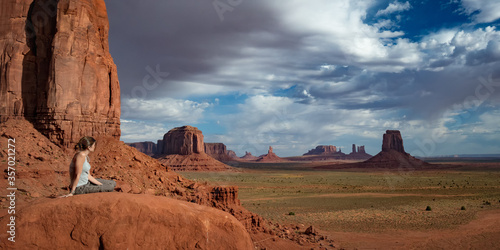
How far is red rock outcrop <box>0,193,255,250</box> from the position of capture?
21.0ft

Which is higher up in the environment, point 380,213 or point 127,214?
point 127,214

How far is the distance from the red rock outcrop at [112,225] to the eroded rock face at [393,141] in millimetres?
162883

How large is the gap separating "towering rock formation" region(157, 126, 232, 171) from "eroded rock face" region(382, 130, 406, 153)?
248ft

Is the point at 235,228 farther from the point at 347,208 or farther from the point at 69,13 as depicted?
the point at 347,208

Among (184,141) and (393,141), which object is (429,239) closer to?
(184,141)

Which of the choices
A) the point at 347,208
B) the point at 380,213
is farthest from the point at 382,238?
the point at 347,208

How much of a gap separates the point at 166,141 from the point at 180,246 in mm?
146784

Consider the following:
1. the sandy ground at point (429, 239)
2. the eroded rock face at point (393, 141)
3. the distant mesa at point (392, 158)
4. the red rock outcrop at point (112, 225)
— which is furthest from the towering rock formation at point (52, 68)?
the eroded rock face at point (393, 141)

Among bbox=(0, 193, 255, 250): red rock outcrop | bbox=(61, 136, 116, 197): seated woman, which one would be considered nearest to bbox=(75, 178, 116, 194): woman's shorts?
bbox=(61, 136, 116, 197): seated woman

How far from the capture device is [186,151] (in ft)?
463

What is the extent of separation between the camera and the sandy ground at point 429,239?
2030 centimetres

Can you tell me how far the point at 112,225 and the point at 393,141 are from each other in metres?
165

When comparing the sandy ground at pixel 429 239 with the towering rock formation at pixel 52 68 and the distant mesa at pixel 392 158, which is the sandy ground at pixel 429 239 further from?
the distant mesa at pixel 392 158

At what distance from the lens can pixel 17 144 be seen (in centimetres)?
1961
